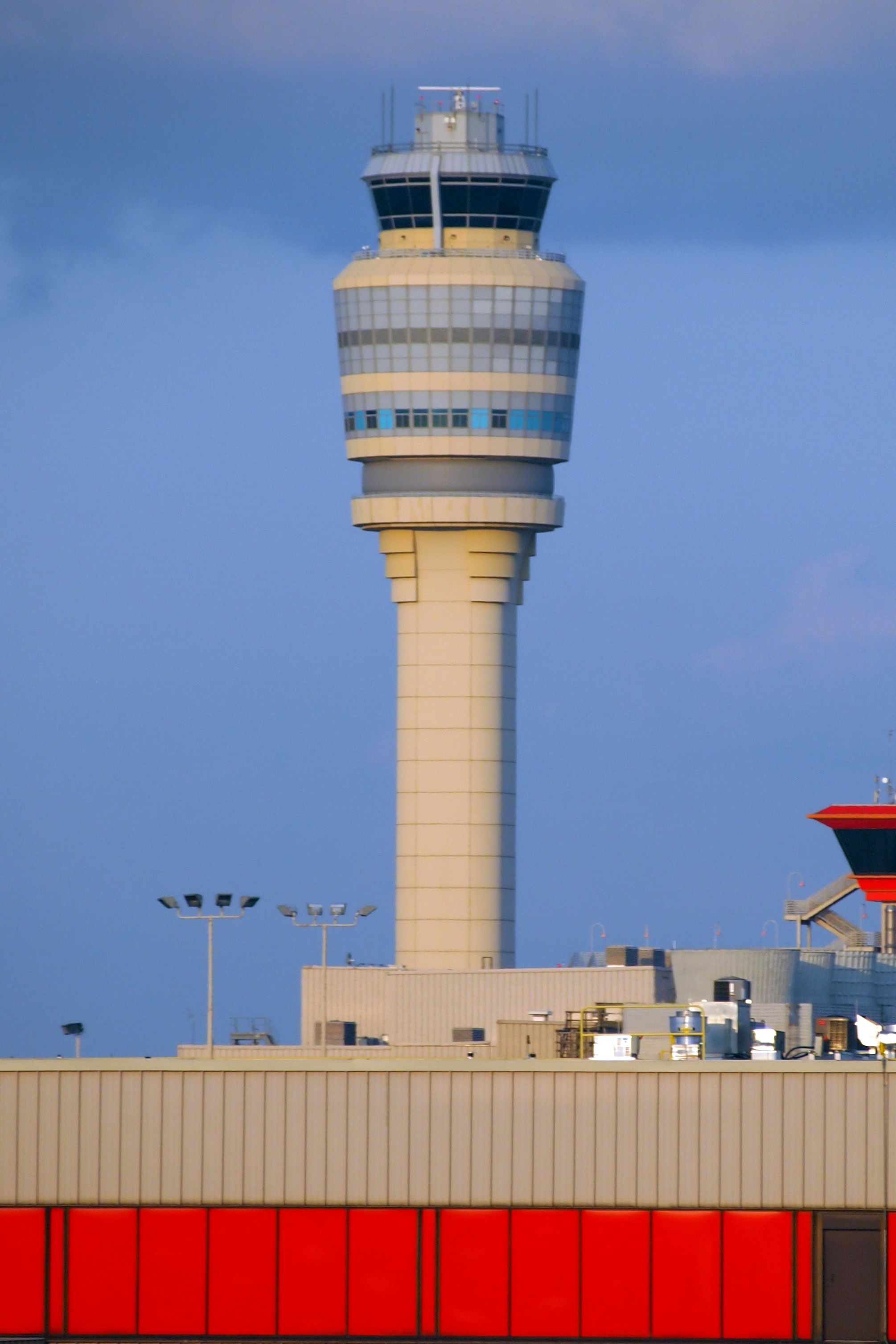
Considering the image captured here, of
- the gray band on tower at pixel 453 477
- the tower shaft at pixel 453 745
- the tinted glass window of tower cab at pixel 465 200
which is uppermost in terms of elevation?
the tinted glass window of tower cab at pixel 465 200

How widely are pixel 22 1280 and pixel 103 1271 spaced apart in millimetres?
1519

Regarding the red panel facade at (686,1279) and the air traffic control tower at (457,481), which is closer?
the red panel facade at (686,1279)

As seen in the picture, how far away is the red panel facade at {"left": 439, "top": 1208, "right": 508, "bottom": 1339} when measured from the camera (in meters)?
59.7

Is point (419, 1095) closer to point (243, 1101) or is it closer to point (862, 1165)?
point (243, 1101)

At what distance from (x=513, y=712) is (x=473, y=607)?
237 inches

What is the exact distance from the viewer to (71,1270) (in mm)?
60219

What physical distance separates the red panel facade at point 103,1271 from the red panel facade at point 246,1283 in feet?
5.03

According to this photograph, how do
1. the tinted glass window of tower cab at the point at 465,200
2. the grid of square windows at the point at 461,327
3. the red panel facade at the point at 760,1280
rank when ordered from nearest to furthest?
the red panel facade at the point at 760,1280 < the grid of square windows at the point at 461,327 < the tinted glass window of tower cab at the point at 465,200

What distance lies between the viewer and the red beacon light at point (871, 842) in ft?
578

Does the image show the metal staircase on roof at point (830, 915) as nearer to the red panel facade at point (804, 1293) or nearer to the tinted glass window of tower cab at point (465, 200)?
the tinted glass window of tower cab at point (465, 200)

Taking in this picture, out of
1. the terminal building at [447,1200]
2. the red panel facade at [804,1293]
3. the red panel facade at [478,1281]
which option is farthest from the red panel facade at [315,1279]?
the red panel facade at [804,1293]

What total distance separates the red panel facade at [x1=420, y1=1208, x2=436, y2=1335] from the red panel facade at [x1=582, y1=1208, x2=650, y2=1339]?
2801 millimetres

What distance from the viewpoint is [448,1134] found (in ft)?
197

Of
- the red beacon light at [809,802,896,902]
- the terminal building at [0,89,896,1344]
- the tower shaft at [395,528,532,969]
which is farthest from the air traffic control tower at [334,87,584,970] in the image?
the terminal building at [0,89,896,1344]
